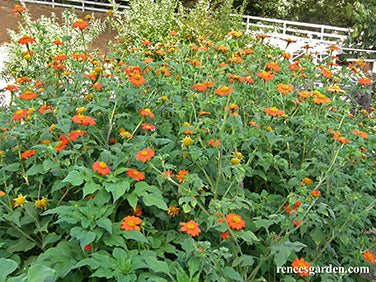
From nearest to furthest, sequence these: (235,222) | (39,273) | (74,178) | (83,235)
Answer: (39,273) → (83,235) → (74,178) → (235,222)

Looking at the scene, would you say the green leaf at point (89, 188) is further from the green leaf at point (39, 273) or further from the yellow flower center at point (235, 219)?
the yellow flower center at point (235, 219)

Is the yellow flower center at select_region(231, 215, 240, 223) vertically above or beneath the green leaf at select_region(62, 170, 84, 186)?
beneath

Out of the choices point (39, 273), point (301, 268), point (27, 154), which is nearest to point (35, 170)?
point (27, 154)

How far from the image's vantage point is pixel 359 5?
11164mm

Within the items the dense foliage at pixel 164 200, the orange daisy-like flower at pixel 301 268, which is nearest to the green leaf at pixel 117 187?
the dense foliage at pixel 164 200

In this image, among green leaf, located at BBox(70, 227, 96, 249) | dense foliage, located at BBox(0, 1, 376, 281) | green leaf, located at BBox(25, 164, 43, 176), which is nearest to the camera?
green leaf, located at BBox(70, 227, 96, 249)

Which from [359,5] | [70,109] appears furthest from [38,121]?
[359,5]

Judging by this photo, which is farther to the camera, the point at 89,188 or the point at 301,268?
the point at 301,268

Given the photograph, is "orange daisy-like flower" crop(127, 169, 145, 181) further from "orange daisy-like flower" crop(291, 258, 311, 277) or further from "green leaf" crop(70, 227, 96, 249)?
"orange daisy-like flower" crop(291, 258, 311, 277)

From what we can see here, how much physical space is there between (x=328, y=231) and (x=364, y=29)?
11811 millimetres

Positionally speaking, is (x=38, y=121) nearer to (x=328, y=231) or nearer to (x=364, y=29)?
(x=328, y=231)

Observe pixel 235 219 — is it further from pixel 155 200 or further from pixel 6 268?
pixel 6 268

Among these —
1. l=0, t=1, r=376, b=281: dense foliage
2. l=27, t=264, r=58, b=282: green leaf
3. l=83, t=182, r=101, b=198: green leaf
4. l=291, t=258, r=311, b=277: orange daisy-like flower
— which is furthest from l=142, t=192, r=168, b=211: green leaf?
l=291, t=258, r=311, b=277: orange daisy-like flower

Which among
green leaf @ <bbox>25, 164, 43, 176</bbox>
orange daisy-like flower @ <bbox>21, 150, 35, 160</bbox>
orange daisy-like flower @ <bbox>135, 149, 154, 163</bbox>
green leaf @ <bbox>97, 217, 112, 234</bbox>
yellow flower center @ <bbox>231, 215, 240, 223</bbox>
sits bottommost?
yellow flower center @ <bbox>231, 215, 240, 223</bbox>
